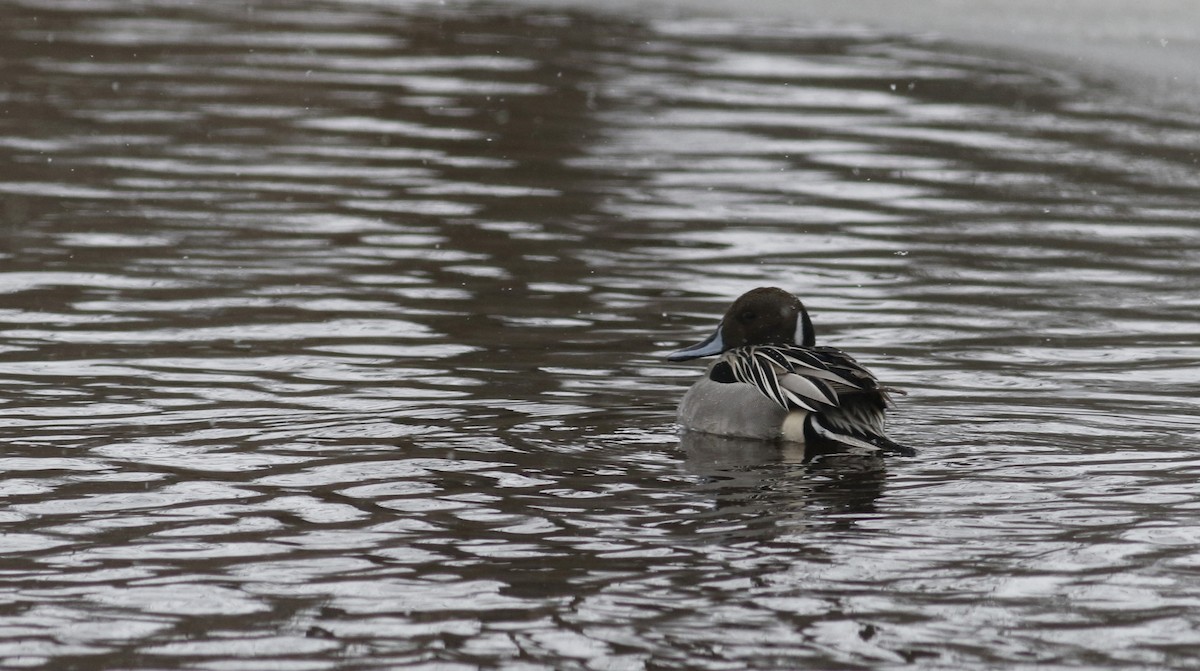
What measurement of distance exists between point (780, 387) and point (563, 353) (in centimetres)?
168

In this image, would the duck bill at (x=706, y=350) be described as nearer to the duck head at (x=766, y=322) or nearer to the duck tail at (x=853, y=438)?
the duck head at (x=766, y=322)

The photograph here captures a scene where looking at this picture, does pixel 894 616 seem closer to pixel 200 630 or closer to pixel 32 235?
pixel 200 630

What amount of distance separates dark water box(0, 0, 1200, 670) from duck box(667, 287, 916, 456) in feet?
0.52

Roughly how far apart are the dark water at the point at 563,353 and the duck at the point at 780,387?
0.16 metres

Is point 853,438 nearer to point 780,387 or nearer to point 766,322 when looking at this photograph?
point 780,387

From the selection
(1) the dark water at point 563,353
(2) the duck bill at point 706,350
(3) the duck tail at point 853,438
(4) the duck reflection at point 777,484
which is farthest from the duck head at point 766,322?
(3) the duck tail at point 853,438

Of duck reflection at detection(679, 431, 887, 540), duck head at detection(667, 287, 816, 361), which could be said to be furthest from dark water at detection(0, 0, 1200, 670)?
duck head at detection(667, 287, 816, 361)

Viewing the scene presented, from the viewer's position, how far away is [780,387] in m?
7.34

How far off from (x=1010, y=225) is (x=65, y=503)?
7211mm

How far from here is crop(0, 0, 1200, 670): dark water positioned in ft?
16.9

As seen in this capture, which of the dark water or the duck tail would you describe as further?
the duck tail

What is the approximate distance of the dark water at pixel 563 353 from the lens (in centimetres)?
514

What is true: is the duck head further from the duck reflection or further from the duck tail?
the duck tail

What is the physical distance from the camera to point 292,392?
7.93 m
